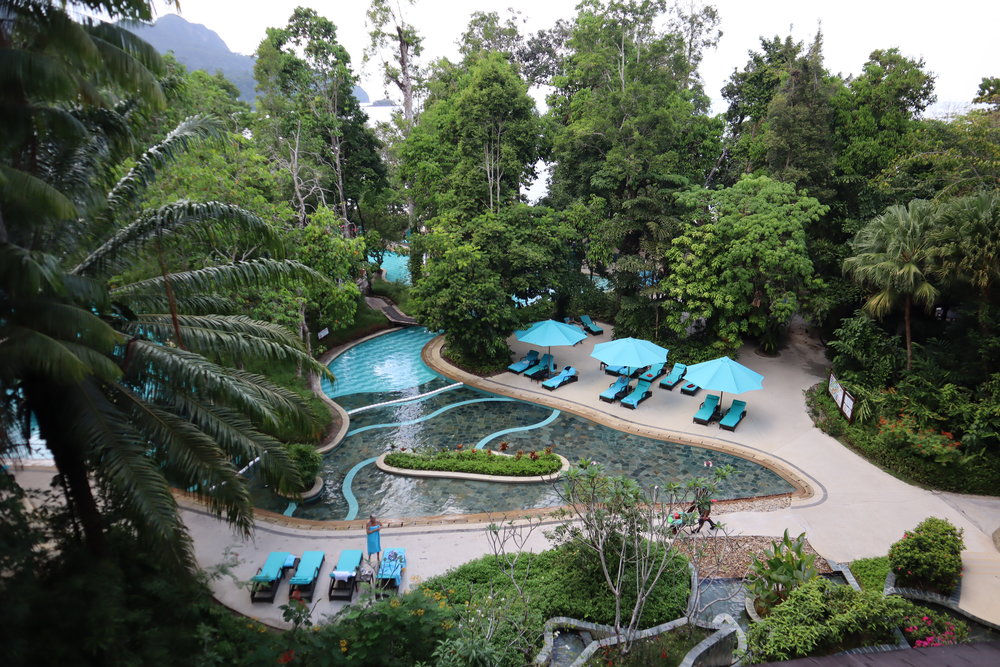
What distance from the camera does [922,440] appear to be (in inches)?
535

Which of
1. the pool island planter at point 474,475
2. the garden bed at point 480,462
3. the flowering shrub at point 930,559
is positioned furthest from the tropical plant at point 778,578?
the garden bed at point 480,462

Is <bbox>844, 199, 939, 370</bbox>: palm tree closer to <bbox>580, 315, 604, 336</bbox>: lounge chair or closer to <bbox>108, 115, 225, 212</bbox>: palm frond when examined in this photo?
<bbox>580, 315, 604, 336</bbox>: lounge chair

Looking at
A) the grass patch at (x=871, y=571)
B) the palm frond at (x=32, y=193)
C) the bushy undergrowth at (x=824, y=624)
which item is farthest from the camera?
the grass patch at (x=871, y=571)

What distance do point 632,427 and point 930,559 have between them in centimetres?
847

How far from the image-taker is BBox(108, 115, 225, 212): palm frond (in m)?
8.47

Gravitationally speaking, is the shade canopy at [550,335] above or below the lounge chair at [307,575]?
above

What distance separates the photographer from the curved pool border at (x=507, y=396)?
40.7 ft

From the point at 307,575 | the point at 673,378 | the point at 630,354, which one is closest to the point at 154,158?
the point at 307,575

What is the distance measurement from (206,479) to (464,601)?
15.9 ft

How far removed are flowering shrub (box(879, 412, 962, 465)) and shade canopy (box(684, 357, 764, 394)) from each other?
11.3 feet

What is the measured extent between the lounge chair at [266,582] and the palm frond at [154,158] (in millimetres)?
6834

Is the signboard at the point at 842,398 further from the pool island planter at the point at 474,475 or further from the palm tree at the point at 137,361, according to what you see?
the palm tree at the point at 137,361

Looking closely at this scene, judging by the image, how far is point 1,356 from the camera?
549cm

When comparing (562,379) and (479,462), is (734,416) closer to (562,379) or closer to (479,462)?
(562,379)
